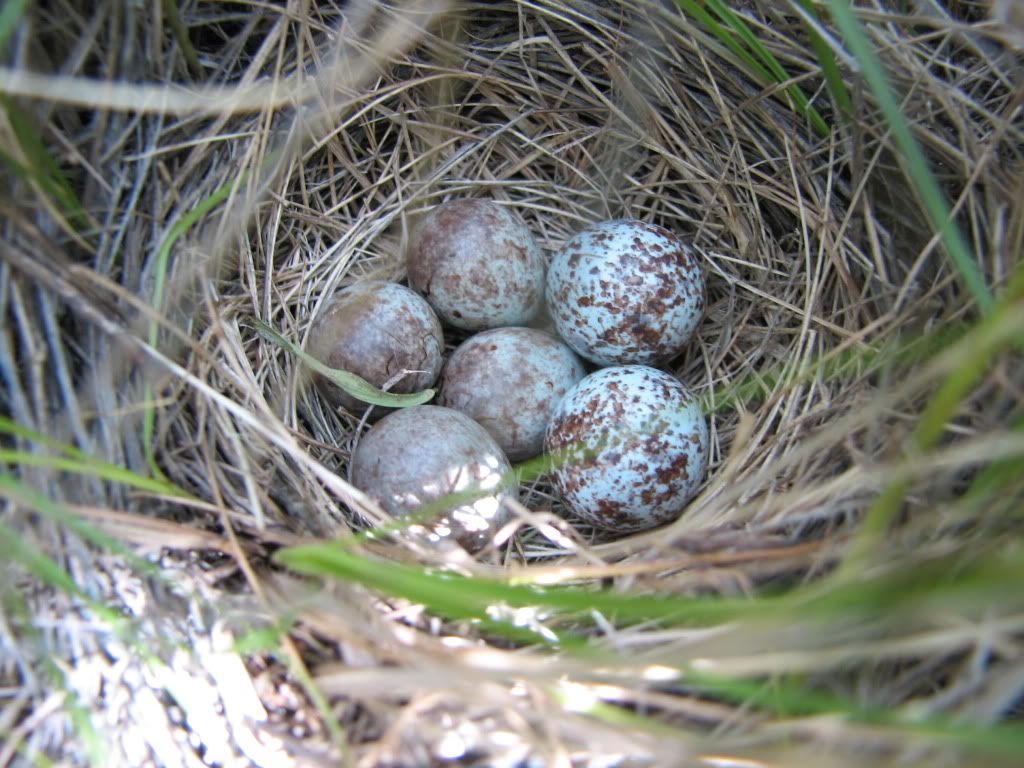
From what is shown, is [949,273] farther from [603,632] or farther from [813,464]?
[603,632]

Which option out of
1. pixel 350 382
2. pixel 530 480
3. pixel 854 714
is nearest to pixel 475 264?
pixel 350 382

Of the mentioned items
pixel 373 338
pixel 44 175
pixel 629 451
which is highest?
pixel 44 175

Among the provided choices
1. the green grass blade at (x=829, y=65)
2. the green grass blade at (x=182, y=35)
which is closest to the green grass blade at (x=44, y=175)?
the green grass blade at (x=182, y=35)

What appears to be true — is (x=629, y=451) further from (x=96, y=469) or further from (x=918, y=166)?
(x=96, y=469)

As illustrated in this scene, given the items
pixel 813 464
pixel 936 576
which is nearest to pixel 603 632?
pixel 813 464

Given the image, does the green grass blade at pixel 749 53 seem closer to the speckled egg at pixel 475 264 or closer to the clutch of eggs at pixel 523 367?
the clutch of eggs at pixel 523 367

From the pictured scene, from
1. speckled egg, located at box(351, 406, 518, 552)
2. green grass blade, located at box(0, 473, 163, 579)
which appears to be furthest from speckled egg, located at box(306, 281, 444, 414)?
green grass blade, located at box(0, 473, 163, 579)
